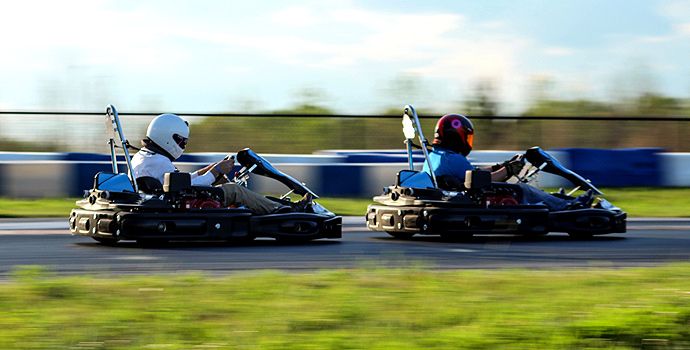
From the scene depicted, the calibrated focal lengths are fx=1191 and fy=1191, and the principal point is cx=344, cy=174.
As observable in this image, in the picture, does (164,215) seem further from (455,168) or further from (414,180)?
(455,168)

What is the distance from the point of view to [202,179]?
32.9 feet

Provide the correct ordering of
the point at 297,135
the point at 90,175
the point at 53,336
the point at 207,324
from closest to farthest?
1. the point at 53,336
2. the point at 207,324
3. the point at 90,175
4. the point at 297,135

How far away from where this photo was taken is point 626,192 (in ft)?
58.3

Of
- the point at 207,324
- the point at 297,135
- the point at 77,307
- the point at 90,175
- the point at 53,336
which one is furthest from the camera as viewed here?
the point at 297,135

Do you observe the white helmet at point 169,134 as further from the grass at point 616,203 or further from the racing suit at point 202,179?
the grass at point 616,203

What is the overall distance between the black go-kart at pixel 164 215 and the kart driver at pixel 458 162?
137cm

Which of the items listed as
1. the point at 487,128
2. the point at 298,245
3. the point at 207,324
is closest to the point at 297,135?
the point at 487,128

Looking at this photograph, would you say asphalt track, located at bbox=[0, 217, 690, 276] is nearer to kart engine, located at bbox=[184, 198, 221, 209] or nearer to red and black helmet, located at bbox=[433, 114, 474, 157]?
kart engine, located at bbox=[184, 198, 221, 209]

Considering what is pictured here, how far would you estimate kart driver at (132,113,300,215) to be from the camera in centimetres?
993

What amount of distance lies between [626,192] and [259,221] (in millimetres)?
9213

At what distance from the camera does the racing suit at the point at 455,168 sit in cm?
1074

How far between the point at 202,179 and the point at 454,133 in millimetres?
2377

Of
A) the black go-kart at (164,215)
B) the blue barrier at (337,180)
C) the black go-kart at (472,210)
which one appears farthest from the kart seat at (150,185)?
the blue barrier at (337,180)

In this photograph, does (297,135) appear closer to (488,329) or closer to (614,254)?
(614,254)
